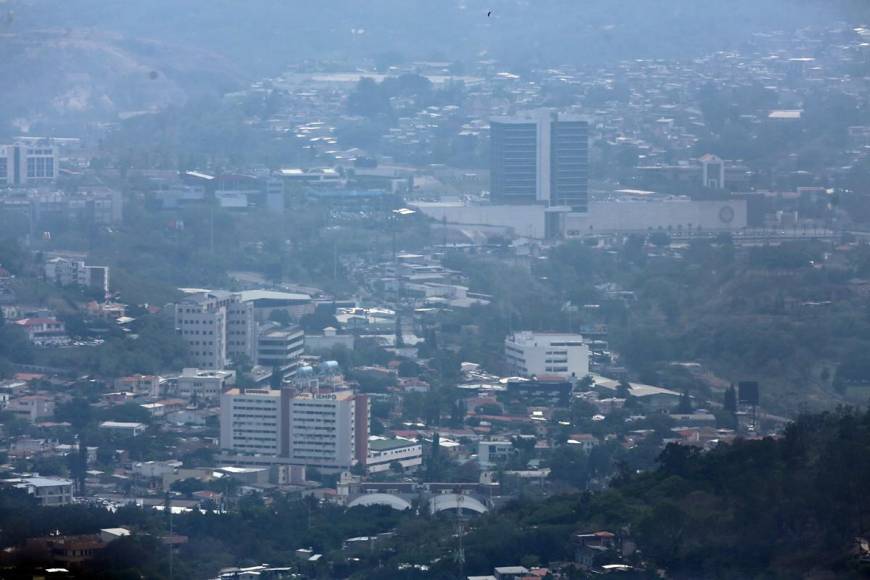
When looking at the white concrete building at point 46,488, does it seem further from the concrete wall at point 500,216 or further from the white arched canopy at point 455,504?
the concrete wall at point 500,216

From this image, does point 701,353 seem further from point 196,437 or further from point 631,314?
point 196,437

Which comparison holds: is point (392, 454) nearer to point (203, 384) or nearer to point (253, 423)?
point (253, 423)

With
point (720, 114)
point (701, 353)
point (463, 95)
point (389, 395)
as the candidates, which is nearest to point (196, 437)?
point (389, 395)

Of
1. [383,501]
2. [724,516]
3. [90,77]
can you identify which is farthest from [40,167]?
[724,516]

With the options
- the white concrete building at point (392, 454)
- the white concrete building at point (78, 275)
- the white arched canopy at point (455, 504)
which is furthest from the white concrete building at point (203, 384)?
the white arched canopy at point (455, 504)

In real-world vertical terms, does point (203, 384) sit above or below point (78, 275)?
below

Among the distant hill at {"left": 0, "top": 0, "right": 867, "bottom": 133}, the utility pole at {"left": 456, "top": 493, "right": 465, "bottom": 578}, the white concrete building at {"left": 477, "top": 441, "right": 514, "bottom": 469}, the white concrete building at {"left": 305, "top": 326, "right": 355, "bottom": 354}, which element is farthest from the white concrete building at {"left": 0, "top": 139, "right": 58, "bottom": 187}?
the utility pole at {"left": 456, "top": 493, "right": 465, "bottom": 578}
